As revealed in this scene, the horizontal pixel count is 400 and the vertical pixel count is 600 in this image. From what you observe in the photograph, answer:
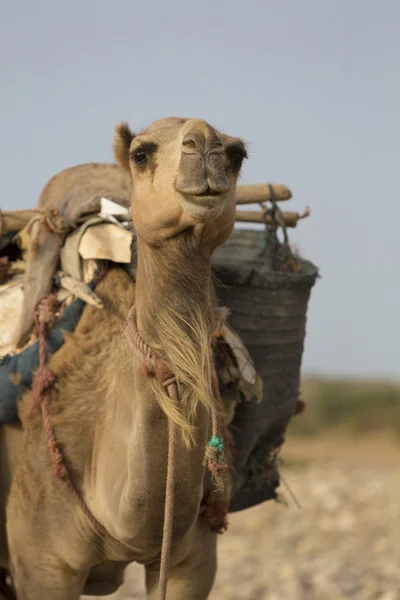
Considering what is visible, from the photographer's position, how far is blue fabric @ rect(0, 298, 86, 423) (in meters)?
3.90

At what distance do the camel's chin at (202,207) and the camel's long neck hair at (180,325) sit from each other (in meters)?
0.20

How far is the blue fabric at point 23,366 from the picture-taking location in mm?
3900

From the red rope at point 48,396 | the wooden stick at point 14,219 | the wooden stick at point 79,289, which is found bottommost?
the red rope at point 48,396

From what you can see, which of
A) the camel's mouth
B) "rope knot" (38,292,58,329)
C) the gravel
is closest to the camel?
the camel's mouth

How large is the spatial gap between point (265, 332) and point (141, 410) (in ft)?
4.55

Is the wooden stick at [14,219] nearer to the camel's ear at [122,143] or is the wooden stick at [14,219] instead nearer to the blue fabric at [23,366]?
the blue fabric at [23,366]

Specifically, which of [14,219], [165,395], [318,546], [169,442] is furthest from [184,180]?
[318,546]

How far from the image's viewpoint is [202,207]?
2686 millimetres

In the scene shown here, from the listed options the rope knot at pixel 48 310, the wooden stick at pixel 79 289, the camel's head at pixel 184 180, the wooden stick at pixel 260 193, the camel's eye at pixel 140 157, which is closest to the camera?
the camel's head at pixel 184 180

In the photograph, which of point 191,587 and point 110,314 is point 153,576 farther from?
point 110,314

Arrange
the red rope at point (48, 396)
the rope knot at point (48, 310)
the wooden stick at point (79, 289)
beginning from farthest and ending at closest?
1. the rope knot at point (48, 310)
2. the wooden stick at point (79, 289)
3. the red rope at point (48, 396)

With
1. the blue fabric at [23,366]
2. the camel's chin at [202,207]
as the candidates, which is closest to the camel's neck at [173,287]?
the camel's chin at [202,207]

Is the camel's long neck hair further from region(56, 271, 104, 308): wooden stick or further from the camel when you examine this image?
region(56, 271, 104, 308): wooden stick

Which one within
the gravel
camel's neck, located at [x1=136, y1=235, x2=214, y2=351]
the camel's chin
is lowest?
the gravel
